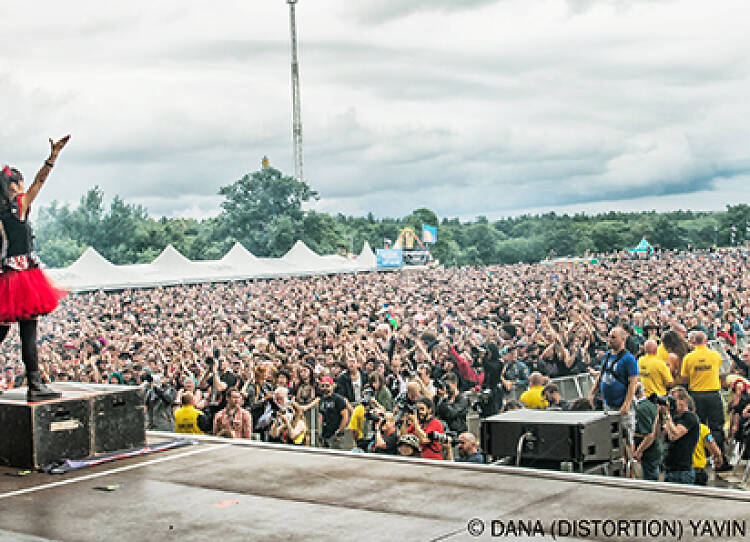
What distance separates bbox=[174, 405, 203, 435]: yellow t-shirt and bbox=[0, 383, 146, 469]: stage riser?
2.12m

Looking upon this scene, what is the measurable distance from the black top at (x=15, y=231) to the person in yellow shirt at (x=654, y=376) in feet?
19.8

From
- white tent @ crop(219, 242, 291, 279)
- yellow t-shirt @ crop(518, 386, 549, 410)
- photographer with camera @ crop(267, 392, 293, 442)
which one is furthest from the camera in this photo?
white tent @ crop(219, 242, 291, 279)

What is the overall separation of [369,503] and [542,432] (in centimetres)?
135

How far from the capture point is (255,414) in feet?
30.9

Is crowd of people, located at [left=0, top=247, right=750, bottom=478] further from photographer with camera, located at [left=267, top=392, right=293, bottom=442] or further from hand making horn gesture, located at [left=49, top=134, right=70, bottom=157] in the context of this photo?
hand making horn gesture, located at [left=49, top=134, right=70, bottom=157]

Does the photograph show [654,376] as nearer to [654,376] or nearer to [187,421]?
[654,376]

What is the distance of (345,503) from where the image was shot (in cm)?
533

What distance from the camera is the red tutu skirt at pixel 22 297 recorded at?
6.71m

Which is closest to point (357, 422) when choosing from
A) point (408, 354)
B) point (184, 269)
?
point (408, 354)

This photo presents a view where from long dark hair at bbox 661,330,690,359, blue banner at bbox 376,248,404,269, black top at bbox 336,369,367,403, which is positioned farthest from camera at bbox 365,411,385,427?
blue banner at bbox 376,248,404,269

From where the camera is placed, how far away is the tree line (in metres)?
50.7

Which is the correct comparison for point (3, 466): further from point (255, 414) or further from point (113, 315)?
point (113, 315)

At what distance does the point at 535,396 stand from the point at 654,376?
4.15 ft

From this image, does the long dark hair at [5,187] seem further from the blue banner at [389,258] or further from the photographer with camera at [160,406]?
the blue banner at [389,258]
